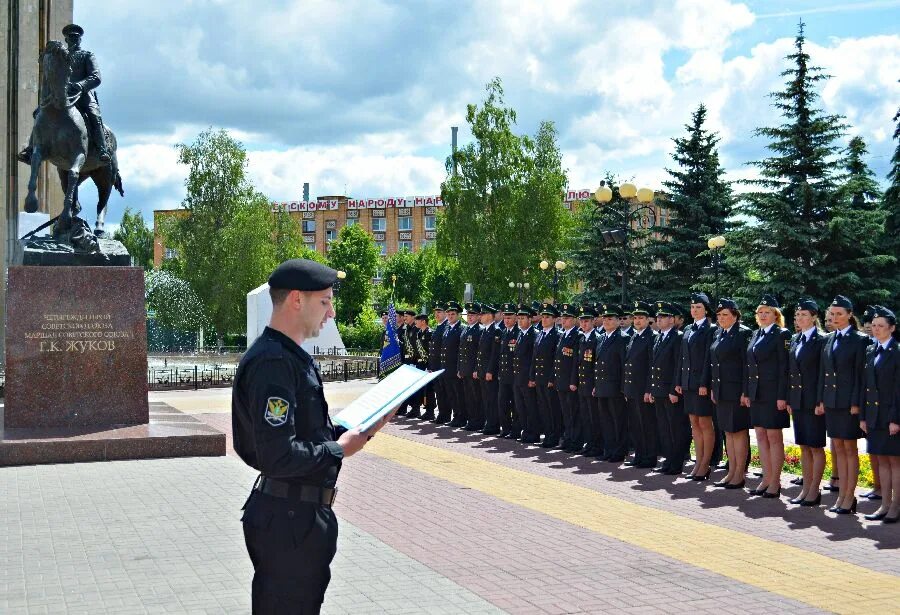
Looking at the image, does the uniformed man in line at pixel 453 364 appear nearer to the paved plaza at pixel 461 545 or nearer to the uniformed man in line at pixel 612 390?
the uniformed man in line at pixel 612 390

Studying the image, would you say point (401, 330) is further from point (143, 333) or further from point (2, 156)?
point (2, 156)

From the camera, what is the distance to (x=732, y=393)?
10.6 m

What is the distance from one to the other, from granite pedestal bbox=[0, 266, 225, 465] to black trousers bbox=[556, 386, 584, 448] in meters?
4.87

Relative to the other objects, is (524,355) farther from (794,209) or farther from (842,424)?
(794,209)

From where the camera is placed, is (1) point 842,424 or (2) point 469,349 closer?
(1) point 842,424

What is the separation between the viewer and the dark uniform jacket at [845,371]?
30.1ft

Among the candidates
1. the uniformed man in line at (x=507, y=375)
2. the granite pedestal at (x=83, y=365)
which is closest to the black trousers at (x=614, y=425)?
the uniformed man in line at (x=507, y=375)

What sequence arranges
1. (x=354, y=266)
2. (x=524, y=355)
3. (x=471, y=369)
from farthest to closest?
(x=354, y=266) < (x=471, y=369) < (x=524, y=355)

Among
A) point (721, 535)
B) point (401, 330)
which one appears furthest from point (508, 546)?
point (401, 330)

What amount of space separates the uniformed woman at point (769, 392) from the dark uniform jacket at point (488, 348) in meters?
6.20

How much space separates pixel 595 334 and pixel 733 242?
1768 cm

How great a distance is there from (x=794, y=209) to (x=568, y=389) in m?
17.8

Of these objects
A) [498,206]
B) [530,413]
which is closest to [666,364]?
[530,413]

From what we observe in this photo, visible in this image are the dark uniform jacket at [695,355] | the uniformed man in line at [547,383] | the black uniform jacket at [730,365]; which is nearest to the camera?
the black uniform jacket at [730,365]
